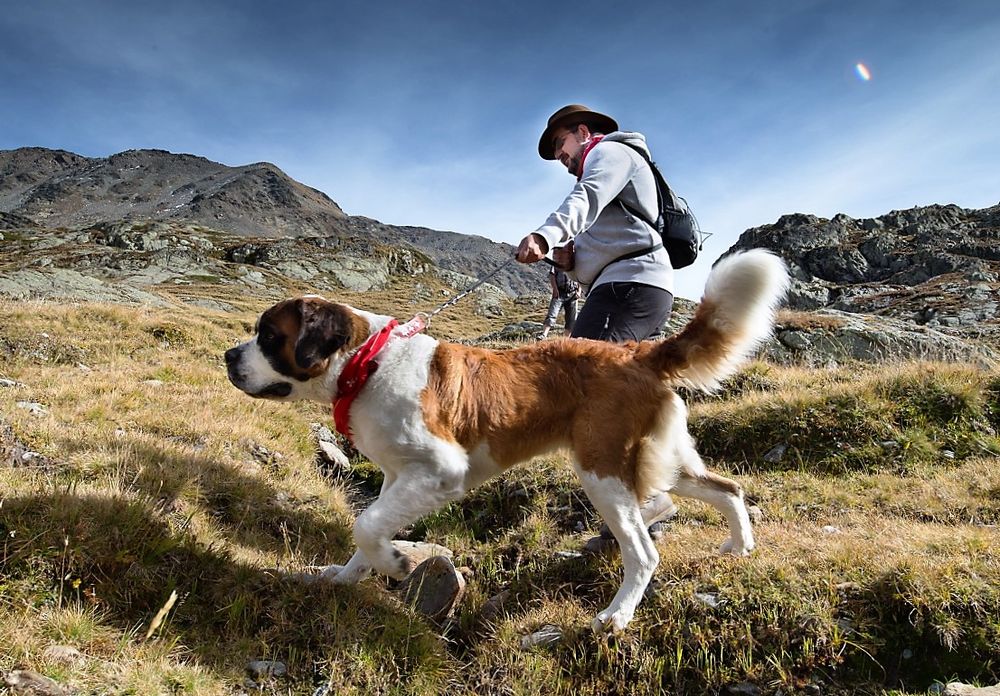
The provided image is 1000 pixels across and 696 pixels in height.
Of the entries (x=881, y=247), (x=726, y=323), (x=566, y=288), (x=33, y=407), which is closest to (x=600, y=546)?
(x=726, y=323)

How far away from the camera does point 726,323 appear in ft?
12.1

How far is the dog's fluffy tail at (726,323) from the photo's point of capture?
11.8 feet

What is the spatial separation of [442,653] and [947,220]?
112 m

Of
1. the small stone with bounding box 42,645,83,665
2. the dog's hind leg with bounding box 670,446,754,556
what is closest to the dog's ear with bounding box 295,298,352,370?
the small stone with bounding box 42,645,83,665

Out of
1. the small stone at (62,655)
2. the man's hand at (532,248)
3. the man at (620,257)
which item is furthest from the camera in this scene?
the man at (620,257)

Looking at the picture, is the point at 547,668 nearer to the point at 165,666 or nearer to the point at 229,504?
the point at 165,666

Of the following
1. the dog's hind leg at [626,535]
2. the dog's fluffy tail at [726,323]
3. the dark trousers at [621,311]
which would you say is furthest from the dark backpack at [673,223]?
the dog's hind leg at [626,535]

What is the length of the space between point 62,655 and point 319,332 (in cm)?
199

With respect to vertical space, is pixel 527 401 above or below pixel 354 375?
below

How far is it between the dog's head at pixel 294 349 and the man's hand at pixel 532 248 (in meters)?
1.23

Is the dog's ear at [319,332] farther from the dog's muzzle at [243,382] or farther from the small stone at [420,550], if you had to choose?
the small stone at [420,550]

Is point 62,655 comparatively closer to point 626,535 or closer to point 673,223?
point 626,535

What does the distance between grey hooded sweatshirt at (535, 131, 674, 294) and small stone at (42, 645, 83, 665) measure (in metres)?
3.49

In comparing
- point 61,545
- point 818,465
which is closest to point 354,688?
point 61,545
